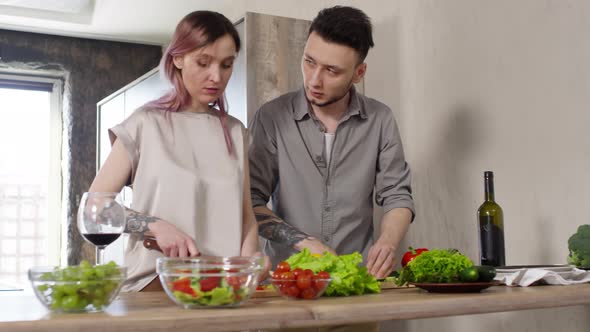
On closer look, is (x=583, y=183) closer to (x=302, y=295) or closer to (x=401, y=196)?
(x=401, y=196)

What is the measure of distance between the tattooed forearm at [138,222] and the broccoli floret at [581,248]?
111 centimetres

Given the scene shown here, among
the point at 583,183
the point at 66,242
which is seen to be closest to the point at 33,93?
the point at 66,242

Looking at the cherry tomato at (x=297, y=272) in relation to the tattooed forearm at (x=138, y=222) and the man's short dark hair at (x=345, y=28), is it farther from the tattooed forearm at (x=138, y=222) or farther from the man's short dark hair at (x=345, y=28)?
Answer: the man's short dark hair at (x=345, y=28)

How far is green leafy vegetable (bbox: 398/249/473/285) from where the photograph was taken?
1501 millimetres

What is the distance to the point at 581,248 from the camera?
1.86 meters

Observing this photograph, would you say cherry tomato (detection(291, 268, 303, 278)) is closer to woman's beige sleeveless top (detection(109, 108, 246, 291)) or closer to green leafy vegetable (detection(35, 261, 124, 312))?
green leafy vegetable (detection(35, 261, 124, 312))

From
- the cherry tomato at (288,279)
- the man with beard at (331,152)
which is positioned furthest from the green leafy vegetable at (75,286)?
the man with beard at (331,152)

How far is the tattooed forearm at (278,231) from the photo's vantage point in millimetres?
2029

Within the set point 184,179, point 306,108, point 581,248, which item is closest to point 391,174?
point 306,108

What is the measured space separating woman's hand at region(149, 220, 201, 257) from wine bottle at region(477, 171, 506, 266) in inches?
35.6

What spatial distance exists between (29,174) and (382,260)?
15.2 ft

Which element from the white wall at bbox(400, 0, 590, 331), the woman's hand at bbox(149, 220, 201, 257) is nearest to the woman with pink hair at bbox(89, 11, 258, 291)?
the woman's hand at bbox(149, 220, 201, 257)

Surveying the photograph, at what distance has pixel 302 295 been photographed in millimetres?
1342

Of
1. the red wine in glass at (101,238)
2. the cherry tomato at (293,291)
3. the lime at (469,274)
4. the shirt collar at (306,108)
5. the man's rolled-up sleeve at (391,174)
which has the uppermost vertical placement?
the shirt collar at (306,108)
